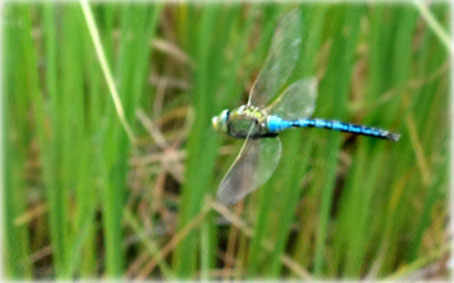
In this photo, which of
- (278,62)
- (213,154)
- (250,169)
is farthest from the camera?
(213,154)

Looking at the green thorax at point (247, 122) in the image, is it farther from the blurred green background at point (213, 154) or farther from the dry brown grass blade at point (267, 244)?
the dry brown grass blade at point (267, 244)

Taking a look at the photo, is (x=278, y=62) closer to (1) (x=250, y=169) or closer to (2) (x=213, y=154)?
(1) (x=250, y=169)

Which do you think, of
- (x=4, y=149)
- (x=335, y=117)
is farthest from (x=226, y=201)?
(x=4, y=149)

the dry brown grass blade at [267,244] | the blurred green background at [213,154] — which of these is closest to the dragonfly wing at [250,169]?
the blurred green background at [213,154]

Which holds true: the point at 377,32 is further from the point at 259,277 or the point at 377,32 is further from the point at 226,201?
the point at 226,201

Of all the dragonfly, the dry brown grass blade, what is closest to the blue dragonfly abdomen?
the dragonfly

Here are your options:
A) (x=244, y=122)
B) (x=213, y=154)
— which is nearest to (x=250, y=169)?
(x=244, y=122)
